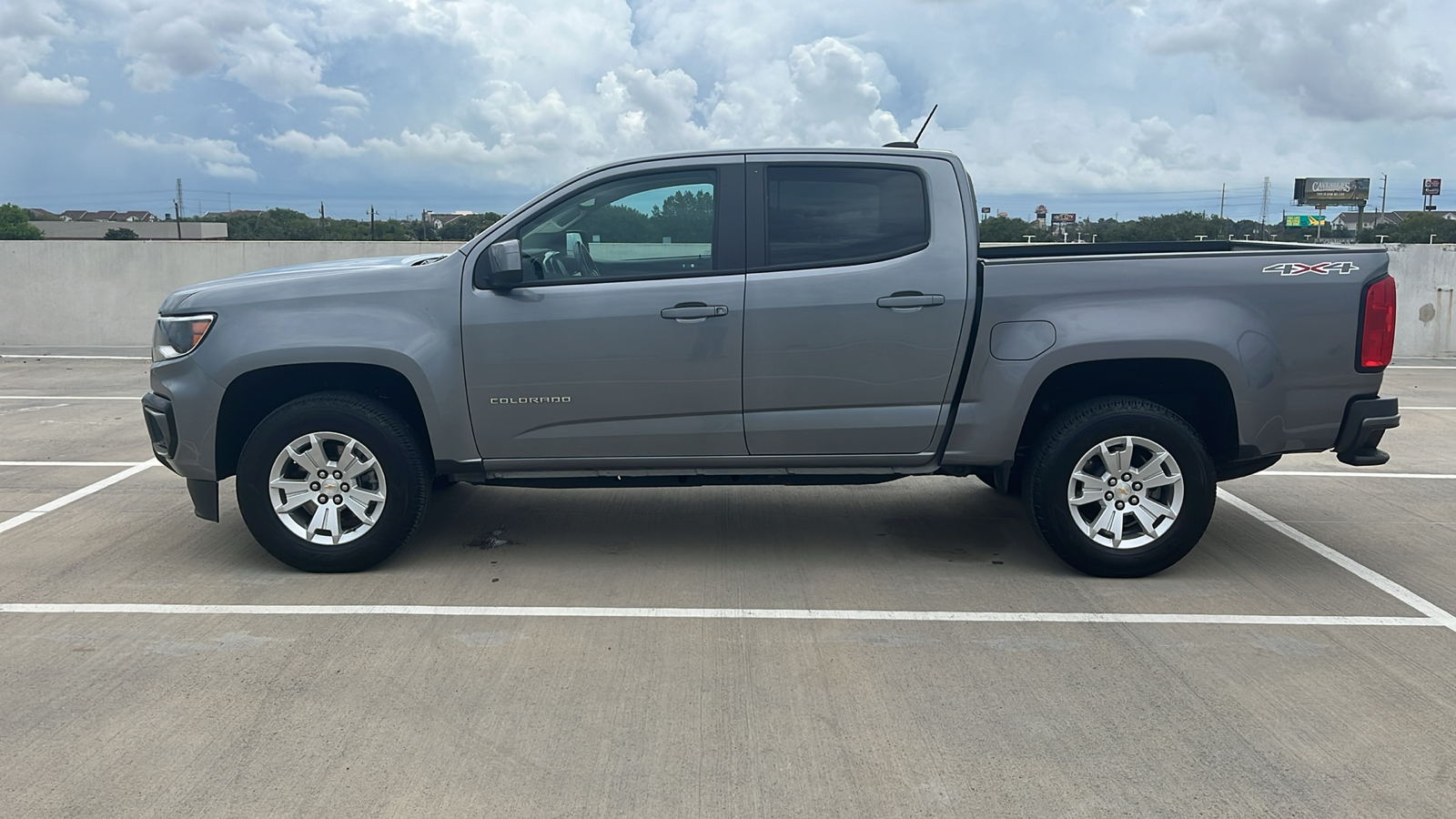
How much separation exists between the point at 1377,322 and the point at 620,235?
3.48 metres

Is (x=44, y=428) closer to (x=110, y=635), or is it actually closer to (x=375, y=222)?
(x=110, y=635)

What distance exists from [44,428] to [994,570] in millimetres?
8177

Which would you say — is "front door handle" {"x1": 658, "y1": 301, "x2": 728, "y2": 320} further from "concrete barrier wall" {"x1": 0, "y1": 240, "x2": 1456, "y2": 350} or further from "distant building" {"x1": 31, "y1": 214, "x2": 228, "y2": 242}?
"distant building" {"x1": 31, "y1": 214, "x2": 228, "y2": 242}

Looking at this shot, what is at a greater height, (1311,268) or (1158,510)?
(1311,268)

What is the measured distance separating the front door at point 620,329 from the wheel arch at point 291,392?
417 millimetres

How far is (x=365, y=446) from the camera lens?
5.35 metres

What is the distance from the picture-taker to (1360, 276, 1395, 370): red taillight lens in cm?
519

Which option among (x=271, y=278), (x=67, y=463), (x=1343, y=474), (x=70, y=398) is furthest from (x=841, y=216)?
(x=70, y=398)

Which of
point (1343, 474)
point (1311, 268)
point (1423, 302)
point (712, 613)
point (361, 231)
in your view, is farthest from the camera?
point (361, 231)

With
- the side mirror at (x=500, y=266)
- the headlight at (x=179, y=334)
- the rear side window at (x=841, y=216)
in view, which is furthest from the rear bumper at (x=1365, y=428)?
the headlight at (x=179, y=334)

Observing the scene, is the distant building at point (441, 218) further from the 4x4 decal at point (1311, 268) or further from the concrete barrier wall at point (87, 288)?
the 4x4 decal at point (1311, 268)

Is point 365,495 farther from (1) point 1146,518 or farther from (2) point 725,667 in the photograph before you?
(1) point 1146,518

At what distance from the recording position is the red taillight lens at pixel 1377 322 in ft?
17.0

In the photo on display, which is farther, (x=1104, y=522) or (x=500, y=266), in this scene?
(x=1104, y=522)
